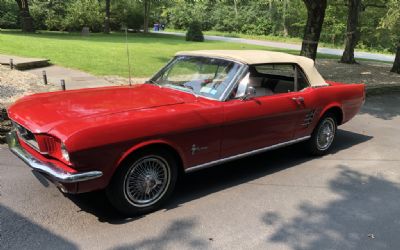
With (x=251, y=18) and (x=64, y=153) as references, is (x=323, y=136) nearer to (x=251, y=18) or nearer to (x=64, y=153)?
(x=64, y=153)

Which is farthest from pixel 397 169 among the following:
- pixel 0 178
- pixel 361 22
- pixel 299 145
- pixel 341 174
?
pixel 361 22

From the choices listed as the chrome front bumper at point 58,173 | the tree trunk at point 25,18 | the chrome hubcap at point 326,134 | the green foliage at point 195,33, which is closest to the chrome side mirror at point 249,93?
the chrome hubcap at point 326,134

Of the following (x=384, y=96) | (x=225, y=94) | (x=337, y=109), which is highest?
(x=225, y=94)

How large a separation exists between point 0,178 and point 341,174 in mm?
4298

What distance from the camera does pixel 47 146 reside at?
369 centimetres

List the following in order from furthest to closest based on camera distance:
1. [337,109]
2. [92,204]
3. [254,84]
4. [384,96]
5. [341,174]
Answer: [384,96] → [337,109] → [341,174] → [254,84] → [92,204]

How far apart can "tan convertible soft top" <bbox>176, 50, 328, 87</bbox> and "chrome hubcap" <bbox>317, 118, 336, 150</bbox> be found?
59 centimetres

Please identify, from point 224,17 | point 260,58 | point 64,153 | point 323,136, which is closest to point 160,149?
point 64,153

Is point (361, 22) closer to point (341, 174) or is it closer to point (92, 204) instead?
point (341, 174)

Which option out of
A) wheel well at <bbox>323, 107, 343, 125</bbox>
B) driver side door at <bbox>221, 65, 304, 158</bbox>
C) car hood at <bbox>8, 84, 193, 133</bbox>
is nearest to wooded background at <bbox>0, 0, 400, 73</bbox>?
wheel well at <bbox>323, 107, 343, 125</bbox>

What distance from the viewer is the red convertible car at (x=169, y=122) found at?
3609 mm

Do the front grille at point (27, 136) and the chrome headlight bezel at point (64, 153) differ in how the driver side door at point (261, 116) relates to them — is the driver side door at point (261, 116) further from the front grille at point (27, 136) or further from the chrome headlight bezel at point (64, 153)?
the front grille at point (27, 136)

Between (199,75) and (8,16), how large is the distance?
35.1 m

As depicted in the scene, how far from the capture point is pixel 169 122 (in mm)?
4043
